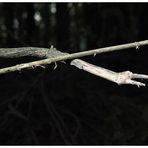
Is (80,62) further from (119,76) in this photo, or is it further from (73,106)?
(73,106)

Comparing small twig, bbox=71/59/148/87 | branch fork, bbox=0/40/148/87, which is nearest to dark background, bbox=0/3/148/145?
branch fork, bbox=0/40/148/87

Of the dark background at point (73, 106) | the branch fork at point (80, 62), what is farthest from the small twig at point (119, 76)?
the dark background at point (73, 106)

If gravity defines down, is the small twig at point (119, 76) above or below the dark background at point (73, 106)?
above

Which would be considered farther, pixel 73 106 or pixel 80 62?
pixel 73 106

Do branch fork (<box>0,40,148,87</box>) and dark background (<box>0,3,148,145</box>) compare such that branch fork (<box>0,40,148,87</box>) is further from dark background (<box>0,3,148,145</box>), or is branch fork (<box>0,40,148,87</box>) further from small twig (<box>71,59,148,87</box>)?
dark background (<box>0,3,148,145</box>)

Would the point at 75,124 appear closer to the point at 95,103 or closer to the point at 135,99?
the point at 95,103

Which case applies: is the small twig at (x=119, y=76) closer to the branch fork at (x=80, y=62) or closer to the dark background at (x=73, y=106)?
the branch fork at (x=80, y=62)

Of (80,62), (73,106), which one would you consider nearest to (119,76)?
(80,62)

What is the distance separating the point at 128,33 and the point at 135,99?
3.07ft

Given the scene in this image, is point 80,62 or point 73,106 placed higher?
point 80,62

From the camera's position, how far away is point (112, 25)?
8.54ft

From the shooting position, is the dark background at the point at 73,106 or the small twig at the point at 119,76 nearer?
the small twig at the point at 119,76

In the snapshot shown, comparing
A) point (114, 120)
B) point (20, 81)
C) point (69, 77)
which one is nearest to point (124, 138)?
point (114, 120)

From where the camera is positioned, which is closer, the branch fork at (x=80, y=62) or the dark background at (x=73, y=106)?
the branch fork at (x=80, y=62)
